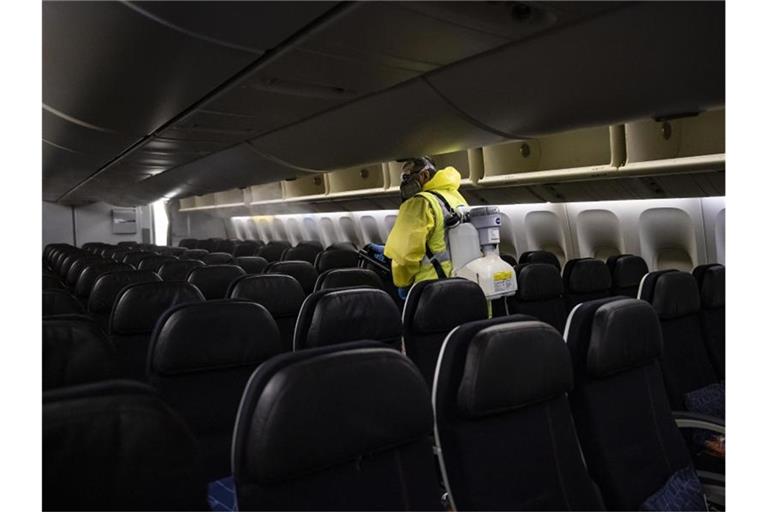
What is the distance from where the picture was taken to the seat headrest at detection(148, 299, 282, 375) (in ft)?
8.02

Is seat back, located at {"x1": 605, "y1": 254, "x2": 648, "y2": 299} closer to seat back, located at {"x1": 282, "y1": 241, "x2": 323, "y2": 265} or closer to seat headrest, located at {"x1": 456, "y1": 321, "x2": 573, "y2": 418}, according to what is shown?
seat headrest, located at {"x1": 456, "y1": 321, "x2": 573, "y2": 418}

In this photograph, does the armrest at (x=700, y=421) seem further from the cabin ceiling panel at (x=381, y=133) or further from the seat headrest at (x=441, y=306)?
the cabin ceiling panel at (x=381, y=133)

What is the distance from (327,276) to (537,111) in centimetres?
231

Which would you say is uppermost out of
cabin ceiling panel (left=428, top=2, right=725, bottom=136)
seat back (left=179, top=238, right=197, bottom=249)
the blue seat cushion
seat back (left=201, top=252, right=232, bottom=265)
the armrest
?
cabin ceiling panel (left=428, top=2, right=725, bottom=136)

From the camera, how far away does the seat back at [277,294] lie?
4.12 meters

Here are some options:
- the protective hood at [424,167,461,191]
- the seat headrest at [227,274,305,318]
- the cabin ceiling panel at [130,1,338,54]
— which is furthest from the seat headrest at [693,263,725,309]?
the cabin ceiling panel at [130,1,338,54]

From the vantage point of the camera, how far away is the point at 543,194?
24.3ft

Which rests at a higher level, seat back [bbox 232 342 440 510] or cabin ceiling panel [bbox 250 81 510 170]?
cabin ceiling panel [bbox 250 81 510 170]

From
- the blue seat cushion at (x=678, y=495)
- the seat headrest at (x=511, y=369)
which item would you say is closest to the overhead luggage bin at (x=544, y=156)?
the blue seat cushion at (x=678, y=495)

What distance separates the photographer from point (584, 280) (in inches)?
220

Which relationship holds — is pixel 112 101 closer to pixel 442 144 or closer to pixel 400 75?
pixel 400 75

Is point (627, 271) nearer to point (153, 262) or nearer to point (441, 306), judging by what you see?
point (441, 306)

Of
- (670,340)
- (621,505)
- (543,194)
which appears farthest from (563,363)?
(543,194)

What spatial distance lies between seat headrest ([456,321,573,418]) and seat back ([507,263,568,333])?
10.5 ft
